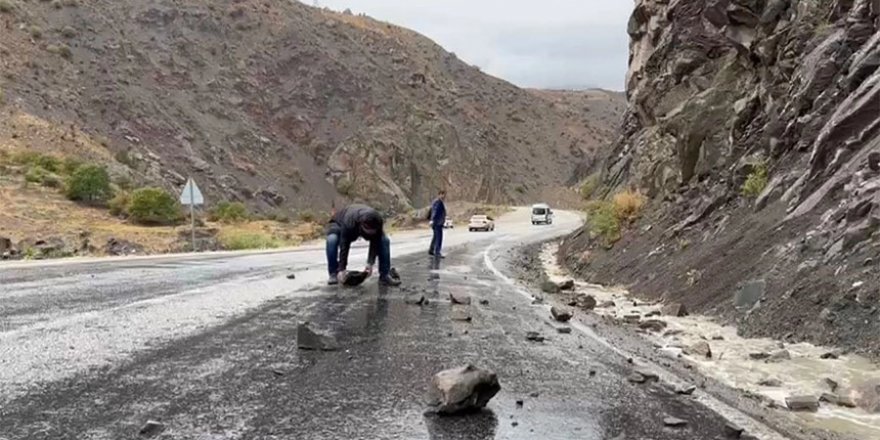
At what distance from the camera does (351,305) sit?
1027cm

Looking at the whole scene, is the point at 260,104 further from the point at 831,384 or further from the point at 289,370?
the point at 831,384

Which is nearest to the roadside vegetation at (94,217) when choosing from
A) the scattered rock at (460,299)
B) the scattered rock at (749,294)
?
the scattered rock at (460,299)

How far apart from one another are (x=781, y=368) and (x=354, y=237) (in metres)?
7.35

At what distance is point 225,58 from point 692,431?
77.1m

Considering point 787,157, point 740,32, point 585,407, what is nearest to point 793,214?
point 787,157

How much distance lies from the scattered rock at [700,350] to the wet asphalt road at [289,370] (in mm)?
993

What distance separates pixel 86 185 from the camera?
3741cm

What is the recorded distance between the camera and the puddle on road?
219 inches

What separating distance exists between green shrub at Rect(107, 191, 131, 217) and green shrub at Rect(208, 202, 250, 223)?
7.02 meters

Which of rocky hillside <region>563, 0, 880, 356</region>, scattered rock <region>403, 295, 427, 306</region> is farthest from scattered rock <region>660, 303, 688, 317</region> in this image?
scattered rock <region>403, 295, 427, 306</region>

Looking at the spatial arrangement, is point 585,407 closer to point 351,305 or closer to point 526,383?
point 526,383

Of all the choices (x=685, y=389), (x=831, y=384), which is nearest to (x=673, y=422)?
(x=685, y=389)

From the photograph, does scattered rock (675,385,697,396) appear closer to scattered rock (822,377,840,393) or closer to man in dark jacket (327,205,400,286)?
scattered rock (822,377,840,393)

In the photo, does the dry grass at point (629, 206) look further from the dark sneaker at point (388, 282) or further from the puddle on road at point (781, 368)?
the puddle on road at point (781, 368)
